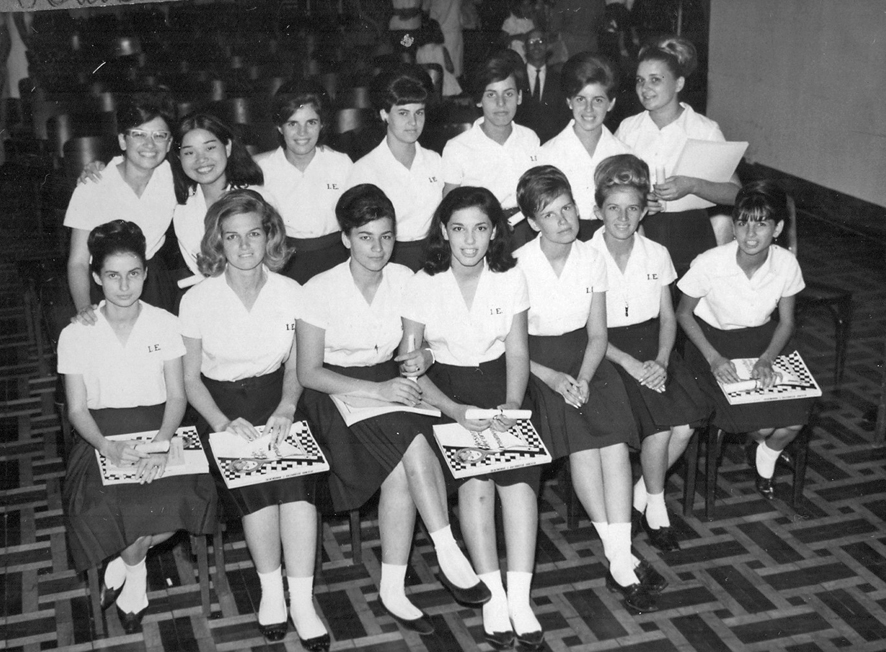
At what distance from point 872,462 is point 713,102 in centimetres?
557

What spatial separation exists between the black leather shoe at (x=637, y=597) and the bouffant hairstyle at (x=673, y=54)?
233cm

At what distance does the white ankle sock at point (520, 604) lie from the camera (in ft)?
10.7

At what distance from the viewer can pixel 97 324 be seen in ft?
11.4

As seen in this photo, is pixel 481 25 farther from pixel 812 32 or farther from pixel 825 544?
pixel 825 544

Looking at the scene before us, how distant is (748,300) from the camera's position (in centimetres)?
412

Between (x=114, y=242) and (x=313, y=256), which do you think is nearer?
(x=114, y=242)

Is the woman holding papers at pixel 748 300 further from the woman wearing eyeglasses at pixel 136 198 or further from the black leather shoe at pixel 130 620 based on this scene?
the black leather shoe at pixel 130 620

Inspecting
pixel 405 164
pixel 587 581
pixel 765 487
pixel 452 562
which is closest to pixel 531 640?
pixel 452 562

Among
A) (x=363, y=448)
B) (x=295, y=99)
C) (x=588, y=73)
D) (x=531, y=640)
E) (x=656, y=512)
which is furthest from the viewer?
(x=588, y=73)

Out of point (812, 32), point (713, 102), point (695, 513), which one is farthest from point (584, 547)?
point (713, 102)

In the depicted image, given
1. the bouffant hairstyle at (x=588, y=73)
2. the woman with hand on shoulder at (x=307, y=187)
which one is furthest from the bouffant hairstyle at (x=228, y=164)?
the bouffant hairstyle at (x=588, y=73)

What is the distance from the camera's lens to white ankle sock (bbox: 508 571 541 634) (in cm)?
328

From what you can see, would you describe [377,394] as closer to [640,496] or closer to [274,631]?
[274,631]

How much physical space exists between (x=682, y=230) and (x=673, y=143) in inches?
15.9
